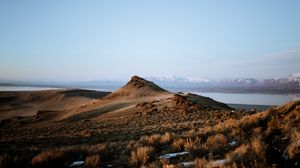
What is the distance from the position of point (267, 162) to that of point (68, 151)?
22.3 ft

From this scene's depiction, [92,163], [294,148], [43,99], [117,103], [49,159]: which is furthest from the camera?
[43,99]

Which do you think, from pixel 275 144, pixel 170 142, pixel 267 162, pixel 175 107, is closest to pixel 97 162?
pixel 170 142

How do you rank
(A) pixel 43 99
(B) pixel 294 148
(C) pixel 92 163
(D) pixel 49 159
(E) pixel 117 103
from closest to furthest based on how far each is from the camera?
(B) pixel 294 148 → (C) pixel 92 163 → (D) pixel 49 159 → (E) pixel 117 103 → (A) pixel 43 99

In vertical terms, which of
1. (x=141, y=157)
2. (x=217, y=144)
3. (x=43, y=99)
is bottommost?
(x=43, y=99)

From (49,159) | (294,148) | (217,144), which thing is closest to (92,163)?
(49,159)

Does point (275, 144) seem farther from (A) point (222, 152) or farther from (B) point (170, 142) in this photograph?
(B) point (170, 142)

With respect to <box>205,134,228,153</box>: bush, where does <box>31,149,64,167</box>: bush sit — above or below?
below

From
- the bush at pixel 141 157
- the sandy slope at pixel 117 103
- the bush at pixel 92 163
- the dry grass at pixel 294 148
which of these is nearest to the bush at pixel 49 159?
the bush at pixel 92 163

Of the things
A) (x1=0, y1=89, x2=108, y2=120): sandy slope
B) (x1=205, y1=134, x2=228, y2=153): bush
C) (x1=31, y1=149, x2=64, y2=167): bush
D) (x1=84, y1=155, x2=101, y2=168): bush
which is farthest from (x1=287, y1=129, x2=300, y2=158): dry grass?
(x1=0, y1=89, x2=108, y2=120): sandy slope

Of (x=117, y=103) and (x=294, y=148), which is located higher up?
(x=294, y=148)

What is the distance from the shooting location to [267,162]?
6051mm

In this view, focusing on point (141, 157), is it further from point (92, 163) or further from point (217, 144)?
point (217, 144)

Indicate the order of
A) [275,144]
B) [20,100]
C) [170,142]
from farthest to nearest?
1. [20,100]
2. [170,142]
3. [275,144]

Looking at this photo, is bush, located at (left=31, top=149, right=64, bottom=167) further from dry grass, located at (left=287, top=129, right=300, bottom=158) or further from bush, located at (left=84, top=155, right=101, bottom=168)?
dry grass, located at (left=287, top=129, right=300, bottom=158)
